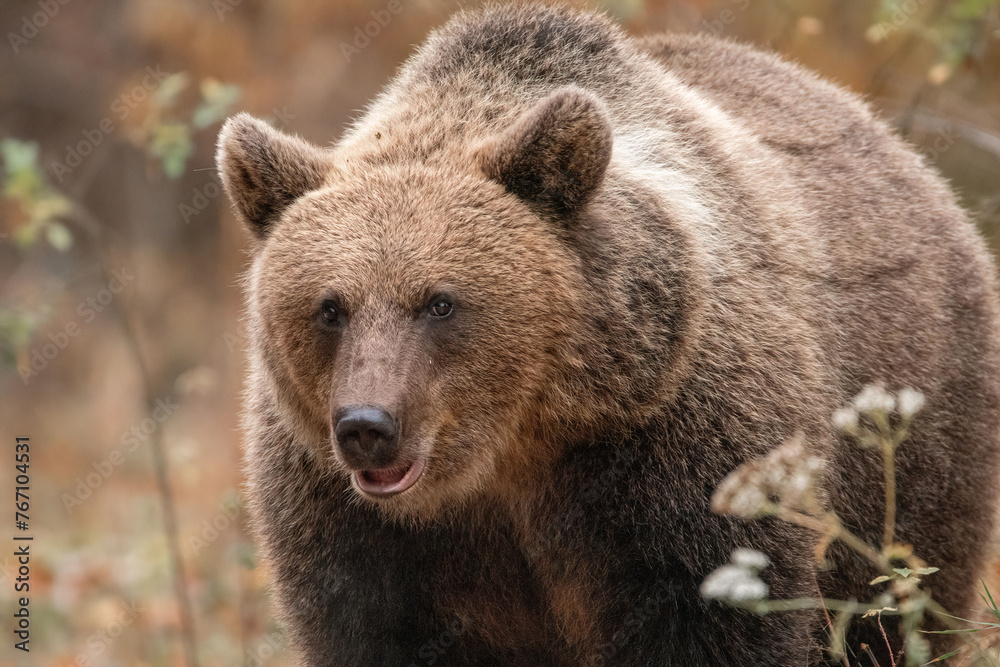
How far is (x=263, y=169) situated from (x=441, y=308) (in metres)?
1.03

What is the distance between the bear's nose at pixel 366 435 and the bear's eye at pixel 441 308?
0.49 m

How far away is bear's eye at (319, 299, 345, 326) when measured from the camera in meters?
4.68

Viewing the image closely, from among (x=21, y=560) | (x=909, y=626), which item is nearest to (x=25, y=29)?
(x=21, y=560)

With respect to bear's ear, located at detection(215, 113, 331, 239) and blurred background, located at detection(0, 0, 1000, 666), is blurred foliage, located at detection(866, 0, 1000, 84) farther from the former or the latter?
bear's ear, located at detection(215, 113, 331, 239)

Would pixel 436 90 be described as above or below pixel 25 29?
above

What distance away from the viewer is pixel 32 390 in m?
16.0

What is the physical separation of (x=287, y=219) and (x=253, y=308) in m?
0.40

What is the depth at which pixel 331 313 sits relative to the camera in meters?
4.70

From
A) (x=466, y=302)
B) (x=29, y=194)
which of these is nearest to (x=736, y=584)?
(x=466, y=302)

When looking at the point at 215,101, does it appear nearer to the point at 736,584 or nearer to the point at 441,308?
the point at 441,308

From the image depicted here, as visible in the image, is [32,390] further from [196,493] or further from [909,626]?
[909,626]

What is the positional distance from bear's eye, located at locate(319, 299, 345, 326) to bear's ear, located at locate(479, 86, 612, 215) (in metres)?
0.80

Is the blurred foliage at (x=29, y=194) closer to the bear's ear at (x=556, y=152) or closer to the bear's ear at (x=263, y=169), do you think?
the bear's ear at (x=263, y=169)

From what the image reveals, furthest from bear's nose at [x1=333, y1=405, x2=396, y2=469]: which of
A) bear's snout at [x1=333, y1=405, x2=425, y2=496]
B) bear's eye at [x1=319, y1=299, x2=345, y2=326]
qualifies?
bear's eye at [x1=319, y1=299, x2=345, y2=326]
